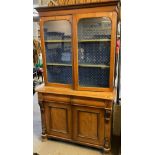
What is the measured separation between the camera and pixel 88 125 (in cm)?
209

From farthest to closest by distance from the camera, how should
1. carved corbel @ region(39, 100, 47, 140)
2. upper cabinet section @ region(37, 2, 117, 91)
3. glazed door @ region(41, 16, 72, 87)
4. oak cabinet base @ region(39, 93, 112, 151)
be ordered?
1. carved corbel @ region(39, 100, 47, 140)
2. glazed door @ region(41, 16, 72, 87)
3. oak cabinet base @ region(39, 93, 112, 151)
4. upper cabinet section @ region(37, 2, 117, 91)

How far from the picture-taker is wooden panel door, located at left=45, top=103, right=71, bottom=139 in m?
2.19

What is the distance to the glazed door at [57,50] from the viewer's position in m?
2.12

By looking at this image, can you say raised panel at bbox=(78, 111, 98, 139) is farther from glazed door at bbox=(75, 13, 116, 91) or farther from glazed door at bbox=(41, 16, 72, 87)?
glazed door at bbox=(41, 16, 72, 87)

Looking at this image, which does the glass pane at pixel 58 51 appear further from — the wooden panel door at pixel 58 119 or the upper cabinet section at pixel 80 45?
the wooden panel door at pixel 58 119

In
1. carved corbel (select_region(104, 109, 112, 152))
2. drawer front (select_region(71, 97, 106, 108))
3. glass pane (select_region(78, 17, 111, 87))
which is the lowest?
carved corbel (select_region(104, 109, 112, 152))

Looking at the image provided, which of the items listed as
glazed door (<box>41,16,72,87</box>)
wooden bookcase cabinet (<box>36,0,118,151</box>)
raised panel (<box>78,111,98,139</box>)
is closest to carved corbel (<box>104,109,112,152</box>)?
wooden bookcase cabinet (<box>36,0,118,151</box>)

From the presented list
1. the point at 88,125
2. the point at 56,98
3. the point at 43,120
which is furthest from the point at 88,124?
the point at 43,120

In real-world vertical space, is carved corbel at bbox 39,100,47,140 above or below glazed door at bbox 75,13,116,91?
below

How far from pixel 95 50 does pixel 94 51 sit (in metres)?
0.02
